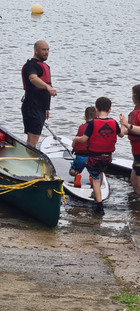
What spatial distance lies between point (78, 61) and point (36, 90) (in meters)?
16.7

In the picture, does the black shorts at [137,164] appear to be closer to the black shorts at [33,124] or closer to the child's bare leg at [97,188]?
the child's bare leg at [97,188]

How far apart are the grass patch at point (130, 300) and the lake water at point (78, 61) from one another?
3148 millimetres

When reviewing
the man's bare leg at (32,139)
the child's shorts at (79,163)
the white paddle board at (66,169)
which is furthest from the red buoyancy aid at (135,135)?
the man's bare leg at (32,139)

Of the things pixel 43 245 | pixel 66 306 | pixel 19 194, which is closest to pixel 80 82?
pixel 19 194

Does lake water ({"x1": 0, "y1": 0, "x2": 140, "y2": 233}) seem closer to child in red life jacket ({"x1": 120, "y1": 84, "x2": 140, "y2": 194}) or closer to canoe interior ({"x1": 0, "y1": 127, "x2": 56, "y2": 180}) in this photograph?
canoe interior ({"x1": 0, "y1": 127, "x2": 56, "y2": 180})

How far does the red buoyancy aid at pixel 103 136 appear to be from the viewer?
27.6ft

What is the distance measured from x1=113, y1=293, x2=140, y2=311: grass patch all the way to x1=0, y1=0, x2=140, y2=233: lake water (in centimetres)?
315

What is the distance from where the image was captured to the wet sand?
547cm

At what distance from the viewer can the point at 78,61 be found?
2636 centimetres

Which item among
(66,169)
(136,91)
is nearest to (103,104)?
(136,91)

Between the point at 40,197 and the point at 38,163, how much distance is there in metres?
1.23

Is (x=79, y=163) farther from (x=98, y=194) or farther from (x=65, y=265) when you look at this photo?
(x=65, y=265)

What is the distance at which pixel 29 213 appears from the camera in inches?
342

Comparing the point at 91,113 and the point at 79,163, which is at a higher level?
the point at 91,113
